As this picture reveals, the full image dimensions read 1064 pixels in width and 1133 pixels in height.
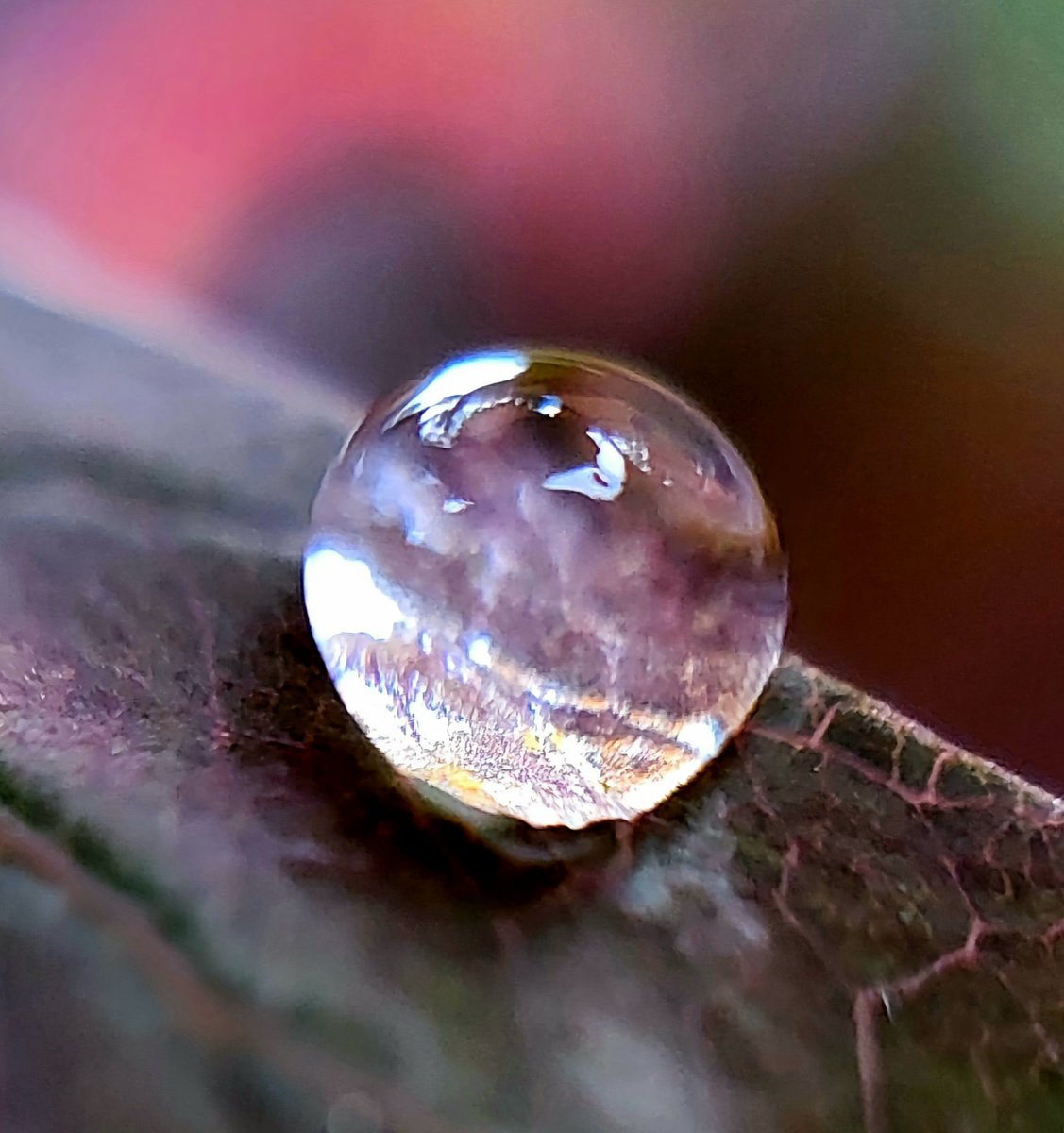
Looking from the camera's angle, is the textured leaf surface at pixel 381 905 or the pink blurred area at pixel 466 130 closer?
the textured leaf surface at pixel 381 905

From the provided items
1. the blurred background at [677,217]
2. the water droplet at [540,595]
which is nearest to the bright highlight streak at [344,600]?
the water droplet at [540,595]

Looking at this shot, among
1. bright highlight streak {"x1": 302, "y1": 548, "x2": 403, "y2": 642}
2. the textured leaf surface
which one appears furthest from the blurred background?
bright highlight streak {"x1": 302, "y1": 548, "x2": 403, "y2": 642}

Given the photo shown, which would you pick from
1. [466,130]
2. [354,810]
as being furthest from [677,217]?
[354,810]

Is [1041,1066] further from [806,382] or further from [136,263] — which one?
[136,263]

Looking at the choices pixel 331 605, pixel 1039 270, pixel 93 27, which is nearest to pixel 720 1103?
pixel 331 605

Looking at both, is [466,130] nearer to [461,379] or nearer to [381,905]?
[461,379]

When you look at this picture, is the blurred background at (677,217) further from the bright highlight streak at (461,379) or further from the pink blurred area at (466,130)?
the bright highlight streak at (461,379)
